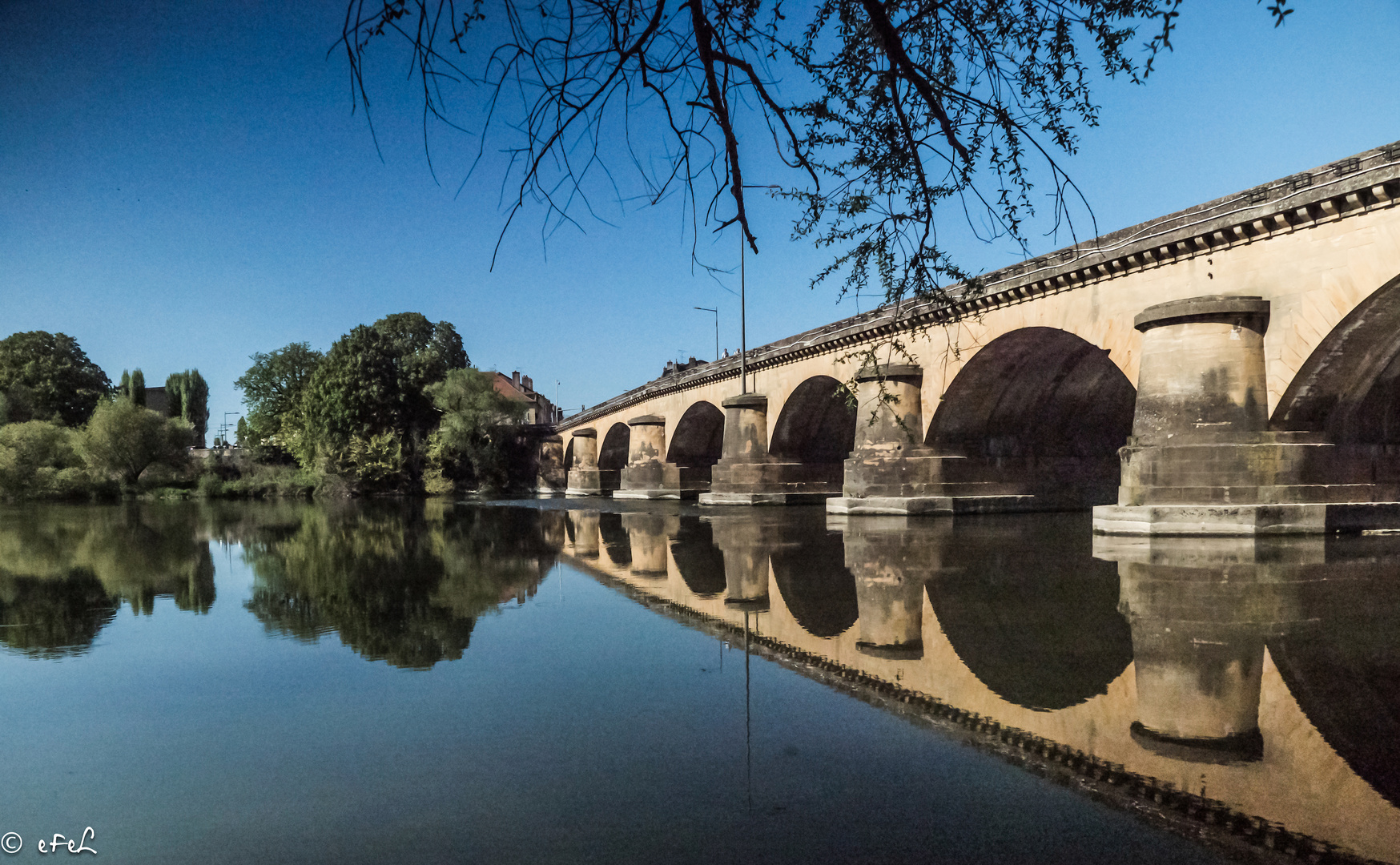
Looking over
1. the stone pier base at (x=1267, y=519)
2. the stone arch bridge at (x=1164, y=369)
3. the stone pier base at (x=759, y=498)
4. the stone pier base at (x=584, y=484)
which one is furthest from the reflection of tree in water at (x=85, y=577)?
the stone pier base at (x=584, y=484)

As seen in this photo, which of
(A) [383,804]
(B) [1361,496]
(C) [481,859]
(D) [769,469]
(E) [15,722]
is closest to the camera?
(C) [481,859]

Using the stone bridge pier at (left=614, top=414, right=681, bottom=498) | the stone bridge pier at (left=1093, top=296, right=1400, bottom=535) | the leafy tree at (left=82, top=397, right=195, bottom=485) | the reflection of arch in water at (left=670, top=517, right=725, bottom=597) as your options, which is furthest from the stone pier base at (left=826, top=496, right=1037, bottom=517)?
Result: the leafy tree at (left=82, top=397, right=195, bottom=485)

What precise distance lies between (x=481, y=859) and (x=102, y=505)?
152 feet

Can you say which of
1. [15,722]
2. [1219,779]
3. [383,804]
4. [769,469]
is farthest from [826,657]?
[769,469]

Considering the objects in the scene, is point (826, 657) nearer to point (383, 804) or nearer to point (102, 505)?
point (383, 804)

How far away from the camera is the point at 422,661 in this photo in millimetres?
6230

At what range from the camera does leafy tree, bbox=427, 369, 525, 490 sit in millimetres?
50969

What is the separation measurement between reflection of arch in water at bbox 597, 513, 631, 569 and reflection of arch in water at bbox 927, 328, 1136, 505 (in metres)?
9.25

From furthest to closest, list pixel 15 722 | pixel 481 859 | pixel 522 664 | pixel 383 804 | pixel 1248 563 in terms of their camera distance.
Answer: pixel 1248 563 < pixel 522 664 < pixel 15 722 < pixel 383 804 < pixel 481 859

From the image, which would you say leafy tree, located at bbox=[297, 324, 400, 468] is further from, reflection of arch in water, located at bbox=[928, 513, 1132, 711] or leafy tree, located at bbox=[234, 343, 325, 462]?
reflection of arch in water, located at bbox=[928, 513, 1132, 711]

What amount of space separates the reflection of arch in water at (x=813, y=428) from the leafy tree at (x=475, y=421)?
24485mm

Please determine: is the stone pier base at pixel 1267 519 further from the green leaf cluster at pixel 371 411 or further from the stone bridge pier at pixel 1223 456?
the green leaf cluster at pixel 371 411

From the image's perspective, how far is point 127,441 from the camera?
4725cm

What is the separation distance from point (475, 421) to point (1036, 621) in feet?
155
